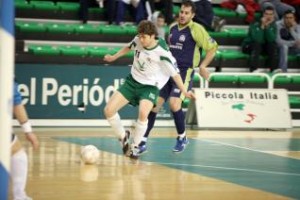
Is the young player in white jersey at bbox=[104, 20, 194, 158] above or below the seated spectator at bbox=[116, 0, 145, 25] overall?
above

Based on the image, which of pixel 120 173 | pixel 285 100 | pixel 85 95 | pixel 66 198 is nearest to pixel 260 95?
pixel 285 100

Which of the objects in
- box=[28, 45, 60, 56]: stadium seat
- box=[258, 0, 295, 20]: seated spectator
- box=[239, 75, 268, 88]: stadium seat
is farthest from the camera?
box=[258, 0, 295, 20]: seated spectator

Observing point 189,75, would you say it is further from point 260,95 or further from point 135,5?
point 135,5

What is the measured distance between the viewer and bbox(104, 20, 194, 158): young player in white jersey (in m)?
11.1

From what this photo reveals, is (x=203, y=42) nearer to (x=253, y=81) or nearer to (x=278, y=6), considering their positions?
(x=253, y=81)

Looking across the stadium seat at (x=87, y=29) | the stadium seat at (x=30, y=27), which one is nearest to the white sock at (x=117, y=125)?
the stadium seat at (x=30, y=27)

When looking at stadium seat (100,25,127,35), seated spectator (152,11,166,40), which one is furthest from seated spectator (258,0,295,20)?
stadium seat (100,25,127,35)

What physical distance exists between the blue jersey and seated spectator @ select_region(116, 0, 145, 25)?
8.57m

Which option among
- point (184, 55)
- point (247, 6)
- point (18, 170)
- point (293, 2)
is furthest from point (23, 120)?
point (293, 2)

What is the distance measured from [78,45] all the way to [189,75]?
8469 millimetres

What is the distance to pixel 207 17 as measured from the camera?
21266mm

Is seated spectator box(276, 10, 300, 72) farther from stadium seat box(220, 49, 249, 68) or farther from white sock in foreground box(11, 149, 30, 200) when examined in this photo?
white sock in foreground box(11, 149, 30, 200)

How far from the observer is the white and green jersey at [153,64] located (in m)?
11.1

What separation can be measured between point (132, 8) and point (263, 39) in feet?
11.9
